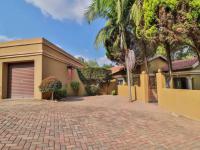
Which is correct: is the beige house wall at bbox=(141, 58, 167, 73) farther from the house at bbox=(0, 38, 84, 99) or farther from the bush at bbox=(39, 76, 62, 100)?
the bush at bbox=(39, 76, 62, 100)

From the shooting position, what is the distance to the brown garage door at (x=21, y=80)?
588 inches

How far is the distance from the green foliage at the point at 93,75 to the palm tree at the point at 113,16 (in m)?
5.90

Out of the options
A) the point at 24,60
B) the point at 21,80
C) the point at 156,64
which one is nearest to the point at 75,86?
the point at 21,80

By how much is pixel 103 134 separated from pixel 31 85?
10.2 metres

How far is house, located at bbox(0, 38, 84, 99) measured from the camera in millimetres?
14375

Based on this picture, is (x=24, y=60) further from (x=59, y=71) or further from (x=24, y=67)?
(x=59, y=71)

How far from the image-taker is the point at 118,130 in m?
6.89

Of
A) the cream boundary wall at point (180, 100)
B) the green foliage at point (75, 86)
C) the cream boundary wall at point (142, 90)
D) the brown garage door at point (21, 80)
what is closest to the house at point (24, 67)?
the brown garage door at point (21, 80)

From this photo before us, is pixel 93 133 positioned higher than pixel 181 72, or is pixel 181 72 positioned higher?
pixel 181 72

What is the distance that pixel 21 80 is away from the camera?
15.1 metres

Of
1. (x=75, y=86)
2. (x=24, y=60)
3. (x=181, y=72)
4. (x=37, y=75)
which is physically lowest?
(x=75, y=86)

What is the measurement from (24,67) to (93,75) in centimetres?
949

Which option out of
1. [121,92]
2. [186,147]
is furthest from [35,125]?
[121,92]

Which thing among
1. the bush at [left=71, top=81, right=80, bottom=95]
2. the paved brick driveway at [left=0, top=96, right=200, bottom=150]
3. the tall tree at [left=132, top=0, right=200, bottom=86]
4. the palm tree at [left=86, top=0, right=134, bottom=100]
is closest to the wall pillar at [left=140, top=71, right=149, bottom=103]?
the palm tree at [left=86, top=0, right=134, bottom=100]
